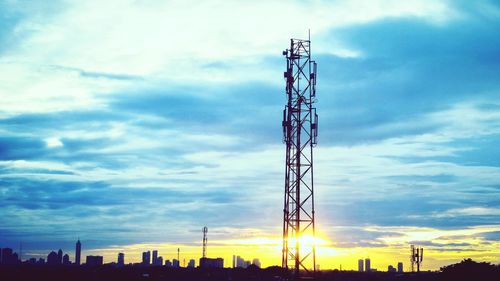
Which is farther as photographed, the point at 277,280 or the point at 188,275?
the point at 188,275

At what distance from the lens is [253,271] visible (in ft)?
281

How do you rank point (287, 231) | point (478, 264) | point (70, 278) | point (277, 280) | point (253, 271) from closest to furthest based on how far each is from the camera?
point (287, 231) < point (277, 280) < point (478, 264) < point (70, 278) < point (253, 271)

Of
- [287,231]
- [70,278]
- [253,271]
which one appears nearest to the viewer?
[287,231]

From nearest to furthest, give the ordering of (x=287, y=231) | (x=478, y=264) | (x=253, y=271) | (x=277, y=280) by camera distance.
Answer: (x=287, y=231) < (x=277, y=280) < (x=478, y=264) < (x=253, y=271)

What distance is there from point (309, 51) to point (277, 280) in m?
26.0

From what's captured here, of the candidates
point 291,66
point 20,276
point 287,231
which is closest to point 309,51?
point 291,66

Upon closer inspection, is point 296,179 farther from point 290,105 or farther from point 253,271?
point 253,271

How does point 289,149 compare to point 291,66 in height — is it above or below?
below

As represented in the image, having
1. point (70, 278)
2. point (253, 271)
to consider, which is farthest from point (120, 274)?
point (253, 271)

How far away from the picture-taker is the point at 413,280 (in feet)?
285

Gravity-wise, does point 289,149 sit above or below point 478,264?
above

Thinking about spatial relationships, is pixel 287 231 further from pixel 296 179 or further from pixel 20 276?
pixel 20 276

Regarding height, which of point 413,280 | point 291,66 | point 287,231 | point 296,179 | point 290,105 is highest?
point 291,66

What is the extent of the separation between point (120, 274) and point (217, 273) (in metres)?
16.0
